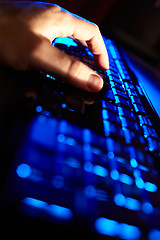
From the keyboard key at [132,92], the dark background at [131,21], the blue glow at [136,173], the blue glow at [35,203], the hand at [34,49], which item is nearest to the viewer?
the blue glow at [35,203]

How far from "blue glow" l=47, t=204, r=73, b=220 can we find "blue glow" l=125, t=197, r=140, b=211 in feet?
0.29

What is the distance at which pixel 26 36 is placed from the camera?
1.37 feet

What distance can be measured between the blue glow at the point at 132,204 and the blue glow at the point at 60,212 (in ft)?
0.29

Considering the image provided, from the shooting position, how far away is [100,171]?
258 millimetres

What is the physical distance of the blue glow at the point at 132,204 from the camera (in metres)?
0.24

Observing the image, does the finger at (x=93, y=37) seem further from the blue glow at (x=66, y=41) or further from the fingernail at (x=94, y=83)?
the fingernail at (x=94, y=83)

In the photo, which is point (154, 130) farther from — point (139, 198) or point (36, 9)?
point (36, 9)

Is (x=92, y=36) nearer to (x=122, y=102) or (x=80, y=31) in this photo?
(x=80, y=31)

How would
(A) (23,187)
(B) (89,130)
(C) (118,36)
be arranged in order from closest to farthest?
(A) (23,187), (B) (89,130), (C) (118,36)

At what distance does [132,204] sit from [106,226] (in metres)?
0.06

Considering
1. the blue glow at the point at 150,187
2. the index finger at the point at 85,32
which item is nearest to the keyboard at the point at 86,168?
the blue glow at the point at 150,187

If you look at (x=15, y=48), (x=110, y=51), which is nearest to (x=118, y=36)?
(x=110, y=51)

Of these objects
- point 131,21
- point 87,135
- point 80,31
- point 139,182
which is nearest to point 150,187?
point 139,182

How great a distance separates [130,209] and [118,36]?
2158mm
